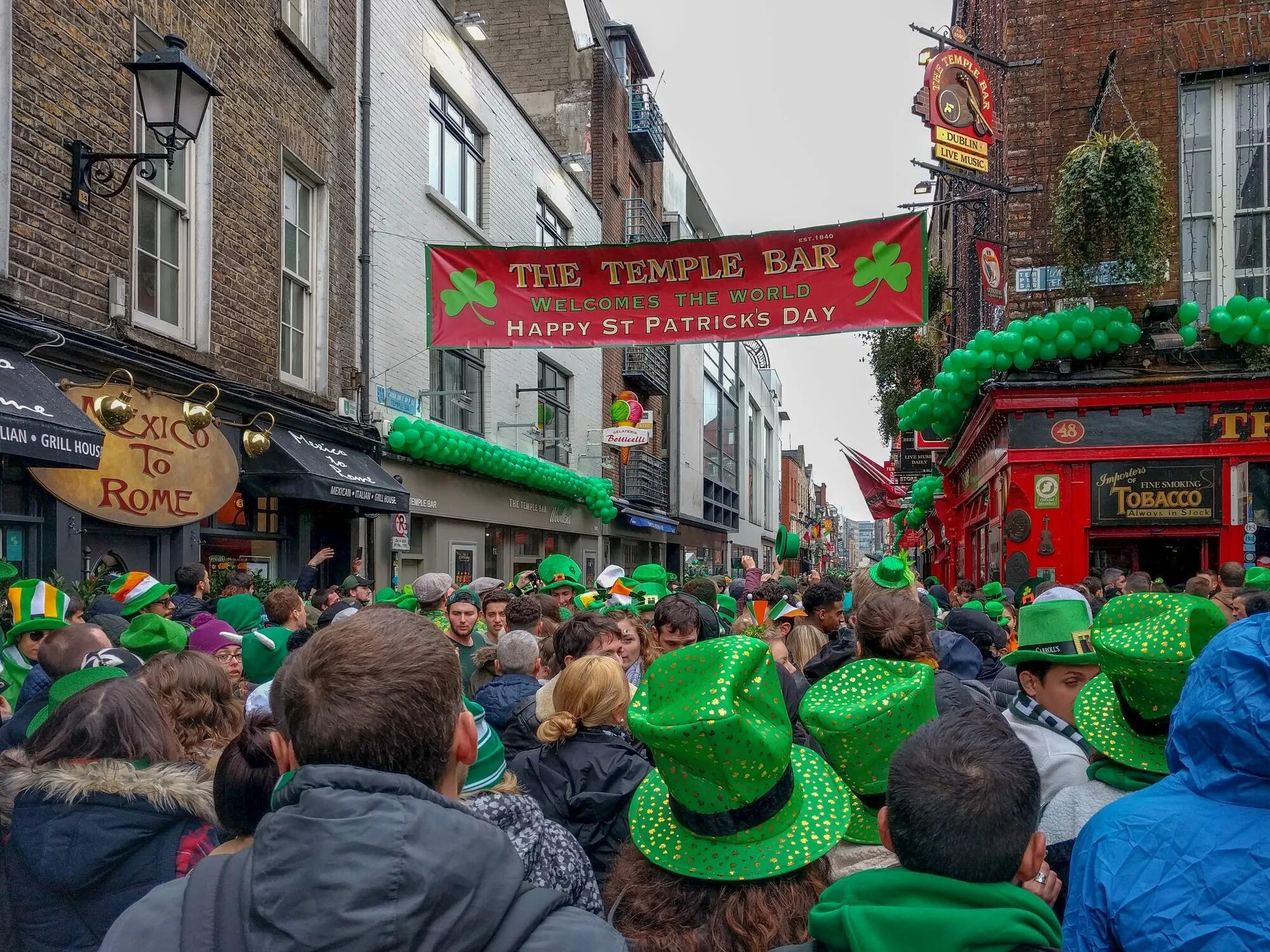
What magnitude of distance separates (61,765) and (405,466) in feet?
41.8

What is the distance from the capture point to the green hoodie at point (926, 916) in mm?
1860

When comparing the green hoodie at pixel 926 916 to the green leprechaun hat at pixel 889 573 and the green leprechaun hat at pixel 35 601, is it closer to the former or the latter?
the green leprechaun hat at pixel 889 573

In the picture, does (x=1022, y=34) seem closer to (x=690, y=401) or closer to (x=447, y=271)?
(x=447, y=271)

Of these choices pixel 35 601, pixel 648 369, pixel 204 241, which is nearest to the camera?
pixel 35 601

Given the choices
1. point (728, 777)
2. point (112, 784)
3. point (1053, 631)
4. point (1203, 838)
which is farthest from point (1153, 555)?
point (112, 784)

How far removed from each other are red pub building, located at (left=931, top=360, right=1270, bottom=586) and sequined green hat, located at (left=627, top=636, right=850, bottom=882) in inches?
499

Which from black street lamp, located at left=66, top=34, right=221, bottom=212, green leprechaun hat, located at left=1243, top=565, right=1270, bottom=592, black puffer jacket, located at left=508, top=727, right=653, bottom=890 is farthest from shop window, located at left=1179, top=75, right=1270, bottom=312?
black puffer jacket, located at left=508, top=727, right=653, bottom=890

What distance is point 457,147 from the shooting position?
18.3 metres

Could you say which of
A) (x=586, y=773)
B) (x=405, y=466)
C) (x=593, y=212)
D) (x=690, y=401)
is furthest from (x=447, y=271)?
(x=690, y=401)

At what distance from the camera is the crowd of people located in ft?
5.02

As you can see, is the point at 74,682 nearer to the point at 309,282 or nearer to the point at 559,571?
the point at 559,571

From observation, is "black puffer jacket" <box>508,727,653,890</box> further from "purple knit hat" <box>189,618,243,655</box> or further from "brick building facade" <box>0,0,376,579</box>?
"brick building facade" <box>0,0,376,579</box>

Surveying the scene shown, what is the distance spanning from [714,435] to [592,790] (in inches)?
1553

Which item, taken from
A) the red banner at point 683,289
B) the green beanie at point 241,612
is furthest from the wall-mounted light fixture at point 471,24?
the green beanie at point 241,612
